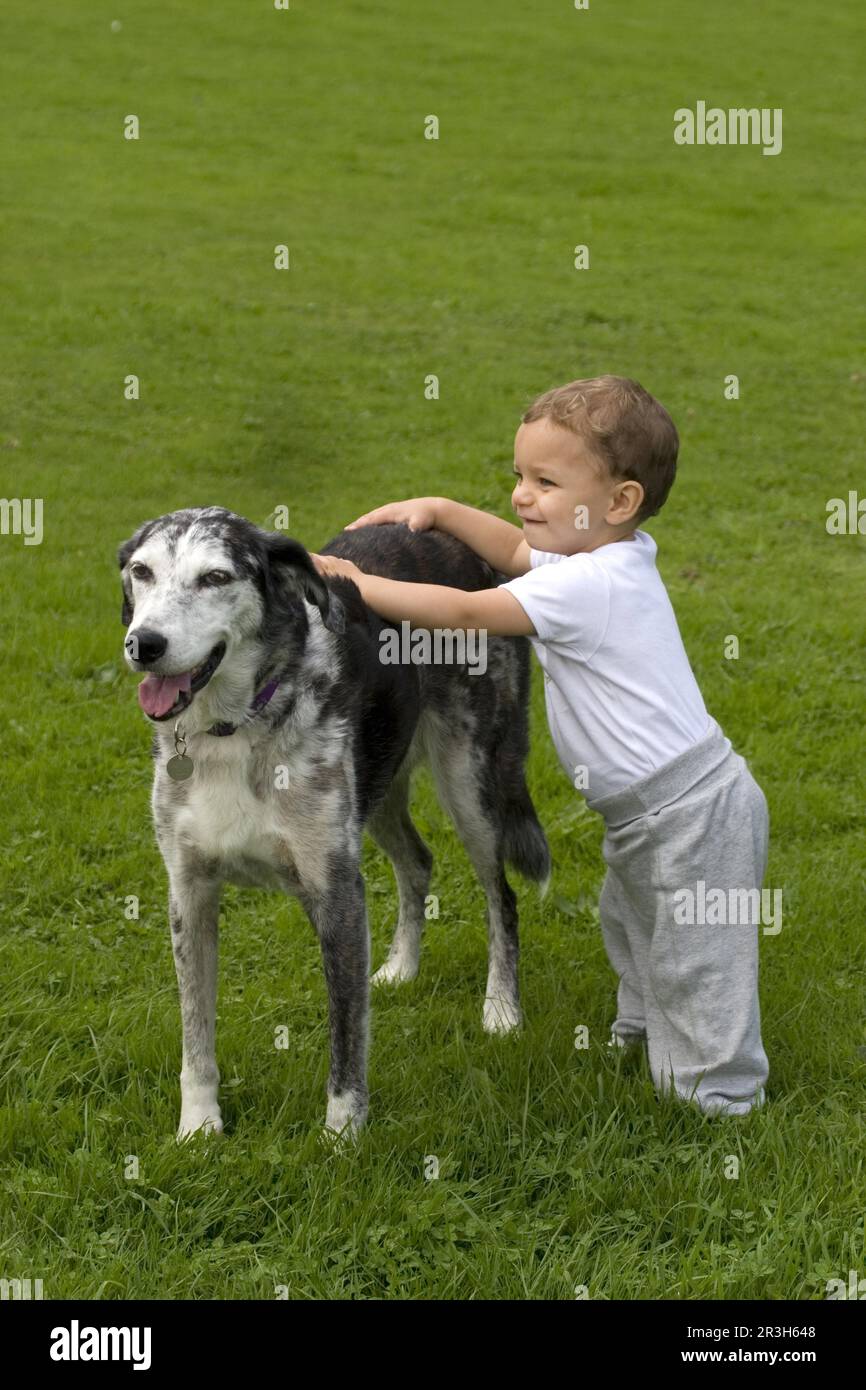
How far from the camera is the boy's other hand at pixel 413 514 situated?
4930 mm

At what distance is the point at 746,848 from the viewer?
445 cm

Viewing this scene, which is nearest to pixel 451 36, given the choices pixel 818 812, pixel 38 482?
pixel 38 482

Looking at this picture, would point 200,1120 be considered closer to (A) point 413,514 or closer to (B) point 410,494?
(A) point 413,514

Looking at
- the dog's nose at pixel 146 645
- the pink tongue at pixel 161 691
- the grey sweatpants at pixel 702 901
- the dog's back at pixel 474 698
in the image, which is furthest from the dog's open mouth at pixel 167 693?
the grey sweatpants at pixel 702 901

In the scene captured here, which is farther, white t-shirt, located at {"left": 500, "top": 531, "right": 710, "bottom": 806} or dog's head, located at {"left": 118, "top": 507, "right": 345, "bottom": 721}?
white t-shirt, located at {"left": 500, "top": 531, "right": 710, "bottom": 806}

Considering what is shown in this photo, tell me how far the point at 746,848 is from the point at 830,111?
25117 millimetres

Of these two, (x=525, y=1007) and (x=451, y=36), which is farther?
(x=451, y=36)

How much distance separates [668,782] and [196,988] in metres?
1.54

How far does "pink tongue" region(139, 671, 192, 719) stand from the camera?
3848 mm

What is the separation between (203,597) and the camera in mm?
3932

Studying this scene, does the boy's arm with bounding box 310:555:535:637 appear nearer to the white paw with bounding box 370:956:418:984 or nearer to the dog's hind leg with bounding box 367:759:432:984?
the dog's hind leg with bounding box 367:759:432:984

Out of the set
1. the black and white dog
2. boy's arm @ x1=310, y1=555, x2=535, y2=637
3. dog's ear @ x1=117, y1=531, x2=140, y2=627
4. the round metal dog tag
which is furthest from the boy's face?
the round metal dog tag
